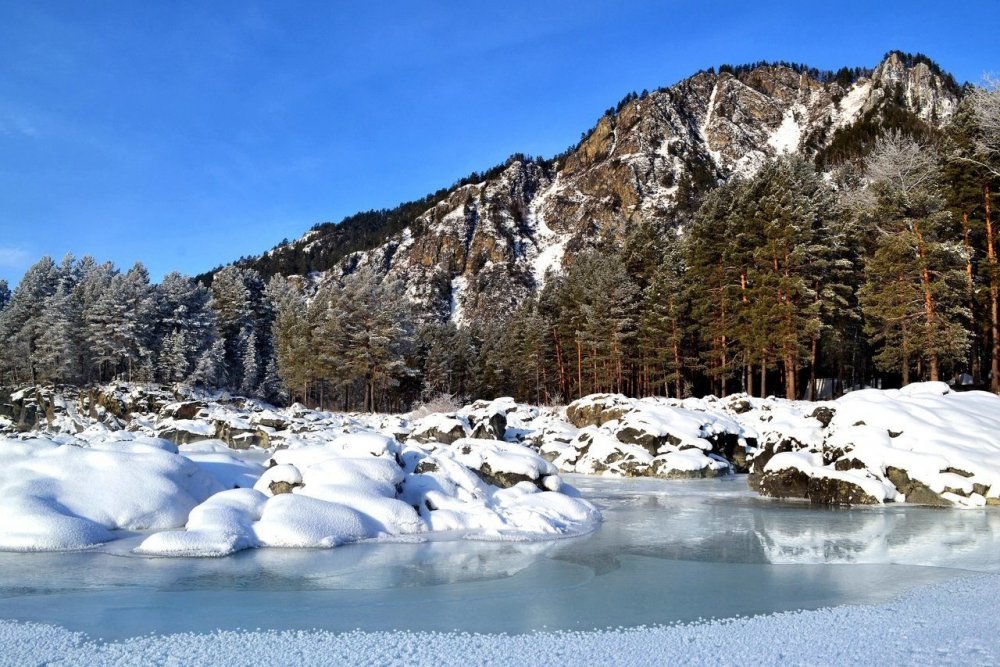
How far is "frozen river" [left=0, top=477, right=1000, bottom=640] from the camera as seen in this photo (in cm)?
687

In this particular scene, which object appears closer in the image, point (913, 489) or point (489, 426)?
point (913, 489)

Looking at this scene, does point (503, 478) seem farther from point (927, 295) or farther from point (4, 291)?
point (4, 291)

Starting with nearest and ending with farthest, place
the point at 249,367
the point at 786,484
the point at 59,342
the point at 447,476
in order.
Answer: the point at 447,476
the point at 786,484
the point at 59,342
the point at 249,367

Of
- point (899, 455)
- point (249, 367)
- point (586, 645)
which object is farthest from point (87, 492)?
point (249, 367)

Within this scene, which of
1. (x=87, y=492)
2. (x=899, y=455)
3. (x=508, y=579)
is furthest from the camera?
(x=899, y=455)

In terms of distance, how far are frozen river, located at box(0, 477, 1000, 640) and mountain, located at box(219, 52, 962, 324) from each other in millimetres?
131980

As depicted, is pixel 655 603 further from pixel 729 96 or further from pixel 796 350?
pixel 729 96

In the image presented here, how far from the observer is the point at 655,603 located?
299 inches

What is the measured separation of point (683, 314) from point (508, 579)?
129ft

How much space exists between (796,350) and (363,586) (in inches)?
1238

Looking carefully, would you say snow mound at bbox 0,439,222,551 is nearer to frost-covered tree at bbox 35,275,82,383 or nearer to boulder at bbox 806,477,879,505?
boulder at bbox 806,477,879,505

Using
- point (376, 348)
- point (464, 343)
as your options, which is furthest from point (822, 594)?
point (464, 343)

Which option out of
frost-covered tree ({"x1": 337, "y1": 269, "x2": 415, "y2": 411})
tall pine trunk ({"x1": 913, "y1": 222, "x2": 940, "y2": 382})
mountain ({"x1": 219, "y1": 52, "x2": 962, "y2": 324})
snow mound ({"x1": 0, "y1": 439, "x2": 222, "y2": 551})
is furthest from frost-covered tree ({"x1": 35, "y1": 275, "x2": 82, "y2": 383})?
mountain ({"x1": 219, "y1": 52, "x2": 962, "y2": 324})

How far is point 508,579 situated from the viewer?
8.90 m
